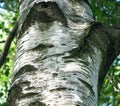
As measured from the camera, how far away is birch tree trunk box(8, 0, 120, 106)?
1.27 metres

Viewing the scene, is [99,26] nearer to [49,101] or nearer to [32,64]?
[32,64]

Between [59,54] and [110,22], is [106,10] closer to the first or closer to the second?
[110,22]

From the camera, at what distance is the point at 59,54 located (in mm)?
1438

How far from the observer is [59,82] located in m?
1.29

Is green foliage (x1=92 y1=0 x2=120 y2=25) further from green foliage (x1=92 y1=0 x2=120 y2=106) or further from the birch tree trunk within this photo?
the birch tree trunk

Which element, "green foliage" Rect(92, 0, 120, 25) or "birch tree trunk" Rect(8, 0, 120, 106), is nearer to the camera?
"birch tree trunk" Rect(8, 0, 120, 106)

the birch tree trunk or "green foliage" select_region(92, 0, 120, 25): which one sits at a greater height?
"green foliage" select_region(92, 0, 120, 25)

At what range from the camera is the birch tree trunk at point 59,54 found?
1266 mm

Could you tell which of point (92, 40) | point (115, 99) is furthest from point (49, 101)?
point (115, 99)

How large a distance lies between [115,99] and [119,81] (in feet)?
1.15

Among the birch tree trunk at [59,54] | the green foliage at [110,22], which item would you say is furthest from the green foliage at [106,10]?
the birch tree trunk at [59,54]

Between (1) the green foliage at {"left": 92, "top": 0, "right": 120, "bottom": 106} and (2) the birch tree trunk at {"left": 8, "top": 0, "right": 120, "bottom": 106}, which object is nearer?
(2) the birch tree trunk at {"left": 8, "top": 0, "right": 120, "bottom": 106}

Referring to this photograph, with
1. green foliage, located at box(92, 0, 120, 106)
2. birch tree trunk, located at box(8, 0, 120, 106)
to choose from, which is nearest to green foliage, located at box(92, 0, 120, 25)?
Answer: green foliage, located at box(92, 0, 120, 106)

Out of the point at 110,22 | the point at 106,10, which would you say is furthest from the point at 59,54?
the point at 106,10
